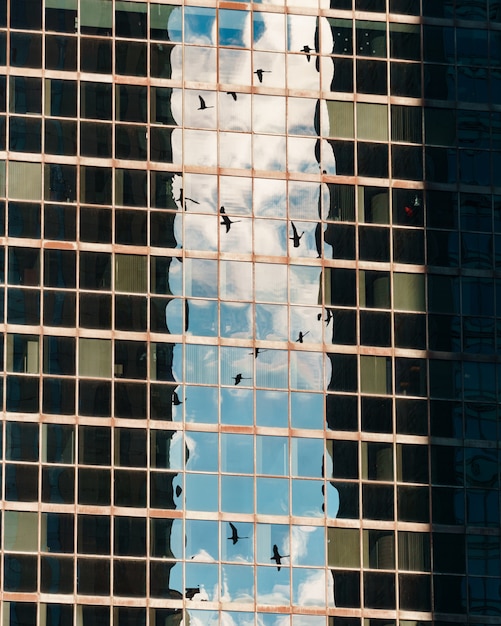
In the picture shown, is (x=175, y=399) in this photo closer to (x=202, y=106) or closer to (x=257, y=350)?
(x=257, y=350)

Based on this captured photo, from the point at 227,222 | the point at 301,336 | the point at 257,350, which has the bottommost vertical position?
the point at 257,350

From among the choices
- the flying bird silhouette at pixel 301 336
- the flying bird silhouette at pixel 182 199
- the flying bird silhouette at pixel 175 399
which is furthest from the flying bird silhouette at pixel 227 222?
the flying bird silhouette at pixel 175 399

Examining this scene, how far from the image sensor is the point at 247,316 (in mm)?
83062

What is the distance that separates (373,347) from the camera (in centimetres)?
8375

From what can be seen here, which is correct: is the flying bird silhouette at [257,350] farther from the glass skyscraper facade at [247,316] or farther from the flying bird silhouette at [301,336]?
the flying bird silhouette at [301,336]

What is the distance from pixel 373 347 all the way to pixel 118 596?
1568 centimetres

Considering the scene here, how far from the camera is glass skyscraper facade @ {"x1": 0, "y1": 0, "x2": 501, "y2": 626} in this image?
80.5m

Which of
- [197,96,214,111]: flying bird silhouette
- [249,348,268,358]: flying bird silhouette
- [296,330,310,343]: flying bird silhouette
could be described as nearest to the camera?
[249,348,268,358]: flying bird silhouette

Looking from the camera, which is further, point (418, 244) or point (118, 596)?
point (418, 244)

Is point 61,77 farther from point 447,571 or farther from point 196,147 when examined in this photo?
point 447,571

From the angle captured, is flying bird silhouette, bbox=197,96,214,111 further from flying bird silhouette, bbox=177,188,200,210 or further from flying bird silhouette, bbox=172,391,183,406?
flying bird silhouette, bbox=172,391,183,406

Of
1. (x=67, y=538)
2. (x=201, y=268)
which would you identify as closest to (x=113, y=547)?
(x=67, y=538)

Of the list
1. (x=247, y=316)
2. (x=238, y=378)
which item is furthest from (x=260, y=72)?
(x=238, y=378)

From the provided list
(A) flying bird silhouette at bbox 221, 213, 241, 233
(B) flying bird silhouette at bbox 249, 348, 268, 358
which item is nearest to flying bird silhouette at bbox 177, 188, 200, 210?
(A) flying bird silhouette at bbox 221, 213, 241, 233
